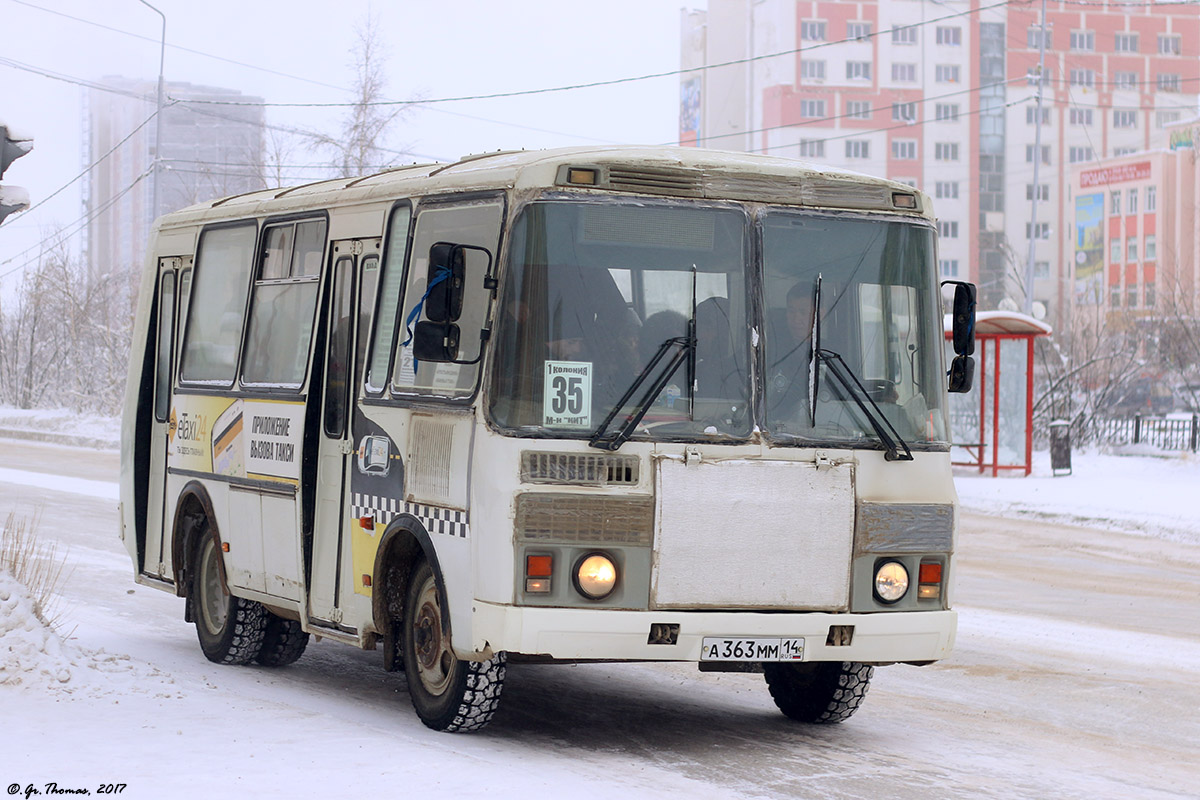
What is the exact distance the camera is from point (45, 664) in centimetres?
866

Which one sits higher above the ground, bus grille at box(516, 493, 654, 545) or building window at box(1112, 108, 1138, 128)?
building window at box(1112, 108, 1138, 128)

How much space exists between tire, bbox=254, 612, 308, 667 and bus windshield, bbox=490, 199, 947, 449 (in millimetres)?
3540

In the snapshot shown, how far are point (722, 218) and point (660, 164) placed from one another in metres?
0.37

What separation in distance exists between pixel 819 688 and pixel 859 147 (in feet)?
384

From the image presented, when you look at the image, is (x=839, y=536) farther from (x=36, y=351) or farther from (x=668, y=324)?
(x=36, y=351)

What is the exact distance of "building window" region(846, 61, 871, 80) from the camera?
403ft

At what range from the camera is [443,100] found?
4303 centimetres

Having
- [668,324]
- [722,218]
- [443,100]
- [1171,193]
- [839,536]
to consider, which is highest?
[1171,193]

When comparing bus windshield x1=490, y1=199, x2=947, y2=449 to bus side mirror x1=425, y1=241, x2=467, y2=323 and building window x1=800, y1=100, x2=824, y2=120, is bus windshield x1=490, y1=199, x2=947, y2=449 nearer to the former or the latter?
bus side mirror x1=425, y1=241, x2=467, y2=323

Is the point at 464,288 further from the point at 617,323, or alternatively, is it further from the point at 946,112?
the point at 946,112

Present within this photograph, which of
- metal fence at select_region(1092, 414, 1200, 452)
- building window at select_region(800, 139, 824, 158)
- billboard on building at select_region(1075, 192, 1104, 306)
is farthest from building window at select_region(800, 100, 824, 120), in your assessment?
metal fence at select_region(1092, 414, 1200, 452)

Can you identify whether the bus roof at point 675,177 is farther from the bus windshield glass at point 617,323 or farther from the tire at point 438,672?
the tire at point 438,672

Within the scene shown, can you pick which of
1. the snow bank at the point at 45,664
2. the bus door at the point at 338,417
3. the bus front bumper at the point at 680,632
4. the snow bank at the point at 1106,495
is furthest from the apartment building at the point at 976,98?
the bus front bumper at the point at 680,632

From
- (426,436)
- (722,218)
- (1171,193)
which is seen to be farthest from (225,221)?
(1171,193)
